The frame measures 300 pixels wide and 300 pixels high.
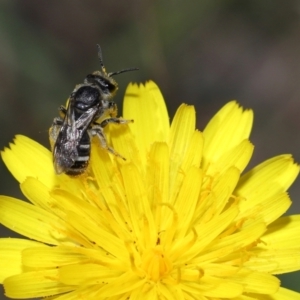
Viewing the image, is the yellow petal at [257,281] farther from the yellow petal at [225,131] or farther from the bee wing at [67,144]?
the bee wing at [67,144]

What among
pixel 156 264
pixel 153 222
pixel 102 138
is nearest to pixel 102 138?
pixel 102 138

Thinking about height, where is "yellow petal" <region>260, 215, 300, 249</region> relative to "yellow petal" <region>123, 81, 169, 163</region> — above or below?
below

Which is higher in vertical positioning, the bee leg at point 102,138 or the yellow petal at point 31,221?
the bee leg at point 102,138

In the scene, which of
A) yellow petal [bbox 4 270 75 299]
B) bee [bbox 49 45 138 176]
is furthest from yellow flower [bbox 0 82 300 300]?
bee [bbox 49 45 138 176]

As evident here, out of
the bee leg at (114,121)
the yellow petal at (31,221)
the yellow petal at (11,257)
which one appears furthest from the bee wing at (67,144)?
the yellow petal at (11,257)

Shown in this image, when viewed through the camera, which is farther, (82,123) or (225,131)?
(225,131)

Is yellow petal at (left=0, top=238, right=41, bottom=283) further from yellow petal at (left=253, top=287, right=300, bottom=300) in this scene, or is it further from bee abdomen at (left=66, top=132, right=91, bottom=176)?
yellow petal at (left=253, top=287, right=300, bottom=300)

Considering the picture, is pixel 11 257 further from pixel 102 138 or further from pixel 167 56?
pixel 167 56
